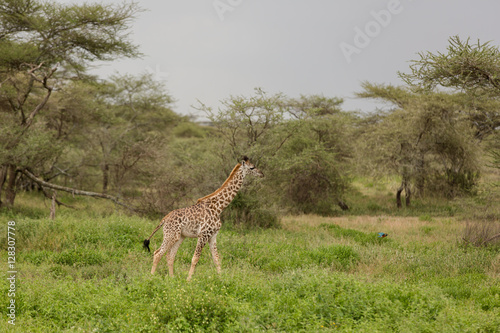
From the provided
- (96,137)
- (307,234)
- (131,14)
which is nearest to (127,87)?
(96,137)

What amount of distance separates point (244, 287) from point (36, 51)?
54.2 ft

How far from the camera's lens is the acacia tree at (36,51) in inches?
722

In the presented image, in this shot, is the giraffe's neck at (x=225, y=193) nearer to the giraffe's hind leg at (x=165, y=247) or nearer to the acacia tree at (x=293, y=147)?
the giraffe's hind leg at (x=165, y=247)

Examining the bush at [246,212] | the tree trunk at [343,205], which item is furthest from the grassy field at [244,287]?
the tree trunk at [343,205]

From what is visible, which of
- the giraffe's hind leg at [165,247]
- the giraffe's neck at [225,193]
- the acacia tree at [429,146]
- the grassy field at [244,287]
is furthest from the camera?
the acacia tree at [429,146]

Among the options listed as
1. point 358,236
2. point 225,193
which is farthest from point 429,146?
point 225,193

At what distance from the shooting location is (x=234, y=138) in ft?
55.0

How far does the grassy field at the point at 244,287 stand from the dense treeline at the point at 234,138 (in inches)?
190

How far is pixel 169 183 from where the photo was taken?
57.7ft

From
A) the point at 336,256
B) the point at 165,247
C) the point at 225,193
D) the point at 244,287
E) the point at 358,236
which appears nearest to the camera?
the point at 244,287

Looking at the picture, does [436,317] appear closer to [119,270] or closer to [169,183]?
[119,270]

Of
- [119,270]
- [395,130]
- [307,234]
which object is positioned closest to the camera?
[119,270]

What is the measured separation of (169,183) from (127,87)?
765 inches

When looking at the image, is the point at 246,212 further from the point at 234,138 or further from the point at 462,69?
the point at 462,69
